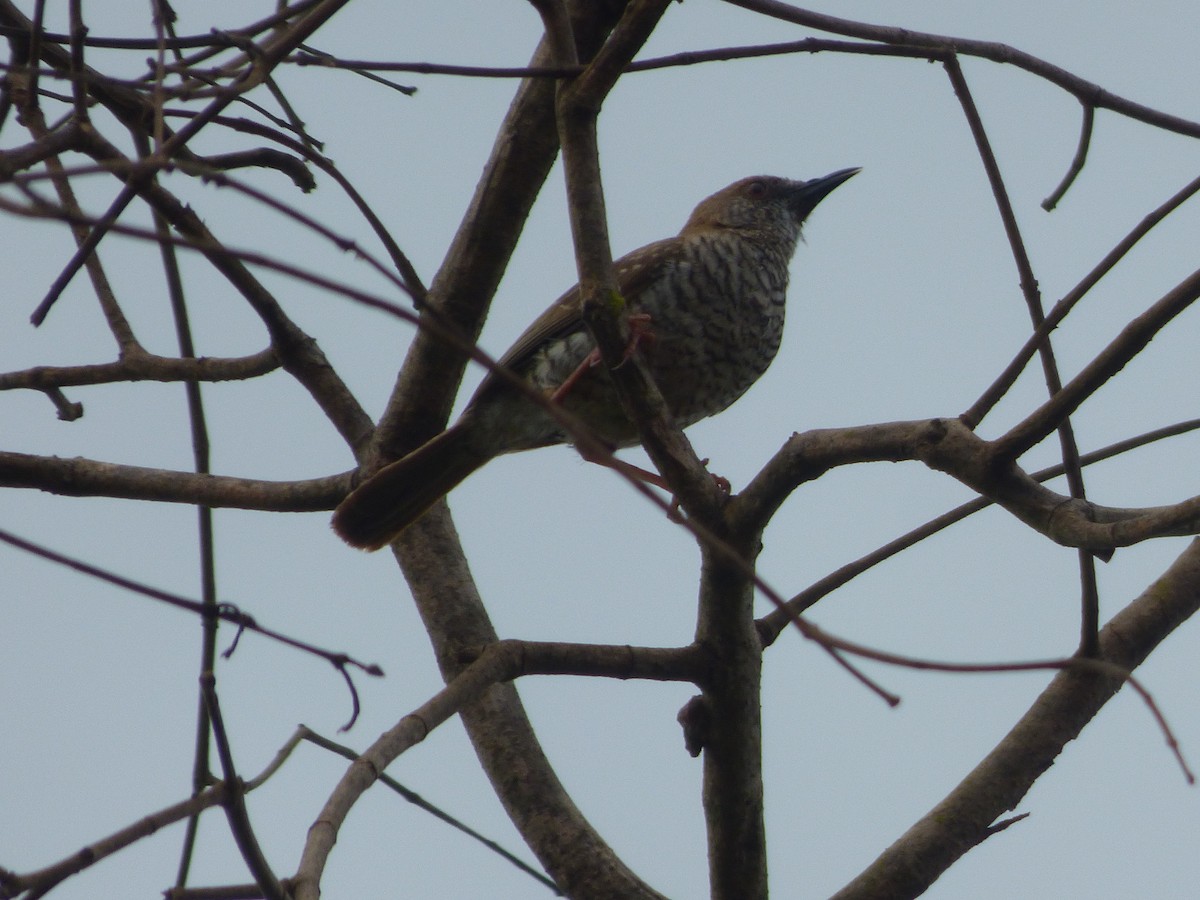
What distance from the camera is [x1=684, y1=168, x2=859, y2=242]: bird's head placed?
5.33 meters

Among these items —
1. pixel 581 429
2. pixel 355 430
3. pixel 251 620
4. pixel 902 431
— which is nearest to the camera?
pixel 581 429

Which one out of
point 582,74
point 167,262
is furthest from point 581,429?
point 167,262

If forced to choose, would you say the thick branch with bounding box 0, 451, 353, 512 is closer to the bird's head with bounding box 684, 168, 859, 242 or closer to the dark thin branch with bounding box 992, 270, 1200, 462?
the dark thin branch with bounding box 992, 270, 1200, 462

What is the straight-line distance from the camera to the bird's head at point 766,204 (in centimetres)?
533

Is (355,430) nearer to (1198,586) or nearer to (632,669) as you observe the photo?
(632,669)

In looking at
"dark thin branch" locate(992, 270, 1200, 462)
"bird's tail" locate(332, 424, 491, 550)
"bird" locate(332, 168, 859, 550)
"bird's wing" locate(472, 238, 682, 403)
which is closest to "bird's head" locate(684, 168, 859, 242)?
"bird" locate(332, 168, 859, 550)

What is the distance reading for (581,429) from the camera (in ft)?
3.79

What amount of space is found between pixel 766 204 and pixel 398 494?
2.55 meters

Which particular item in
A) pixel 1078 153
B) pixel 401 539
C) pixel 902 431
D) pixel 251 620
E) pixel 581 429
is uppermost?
pixel 401 539

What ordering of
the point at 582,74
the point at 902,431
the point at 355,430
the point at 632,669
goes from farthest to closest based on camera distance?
the point at 355,430
the point at 632,669
the point at 582,74
the point at 902,431

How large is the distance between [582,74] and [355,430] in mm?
1471

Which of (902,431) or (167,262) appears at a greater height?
(167,262)

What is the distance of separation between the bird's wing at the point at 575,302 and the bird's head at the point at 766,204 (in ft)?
2.77

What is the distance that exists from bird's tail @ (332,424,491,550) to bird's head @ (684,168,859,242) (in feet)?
6.33
